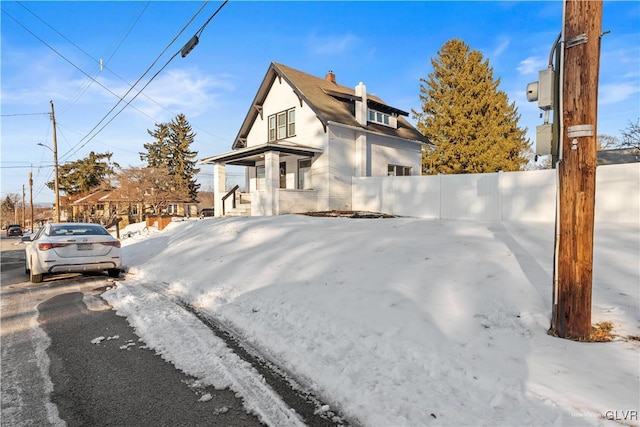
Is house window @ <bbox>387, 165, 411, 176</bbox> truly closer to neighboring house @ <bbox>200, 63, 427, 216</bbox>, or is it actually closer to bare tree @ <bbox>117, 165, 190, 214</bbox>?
neighboring house @ <bbox>200, 63, 427, 216</bbox>

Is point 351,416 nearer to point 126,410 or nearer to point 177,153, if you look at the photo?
point 126,410

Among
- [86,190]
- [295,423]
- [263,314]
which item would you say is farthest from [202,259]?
[86,190]

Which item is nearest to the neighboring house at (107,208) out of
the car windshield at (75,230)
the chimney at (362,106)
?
the chimney at (362,106)

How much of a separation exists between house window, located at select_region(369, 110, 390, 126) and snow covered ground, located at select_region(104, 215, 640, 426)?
13.3m

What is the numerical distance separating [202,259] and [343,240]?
3.82 metres

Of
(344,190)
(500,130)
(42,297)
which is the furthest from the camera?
(500,130)

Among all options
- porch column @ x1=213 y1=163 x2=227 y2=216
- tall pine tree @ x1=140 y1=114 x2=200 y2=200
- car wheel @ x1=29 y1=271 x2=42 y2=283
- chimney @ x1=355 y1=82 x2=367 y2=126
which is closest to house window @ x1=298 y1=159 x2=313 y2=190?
chimney @ x1=355 y1=82 x2=367 y2=126

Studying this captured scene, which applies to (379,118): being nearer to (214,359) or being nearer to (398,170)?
(398,170)

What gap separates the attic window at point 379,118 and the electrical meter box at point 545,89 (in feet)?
54.4

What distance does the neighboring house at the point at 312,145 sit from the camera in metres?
16.8

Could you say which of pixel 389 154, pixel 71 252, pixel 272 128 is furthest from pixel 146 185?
pixel 71 252

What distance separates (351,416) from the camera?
8.66 ft

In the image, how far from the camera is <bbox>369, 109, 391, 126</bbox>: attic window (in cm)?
2010

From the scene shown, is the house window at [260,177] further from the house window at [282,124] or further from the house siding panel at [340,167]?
the house siding panel at [340,167]
